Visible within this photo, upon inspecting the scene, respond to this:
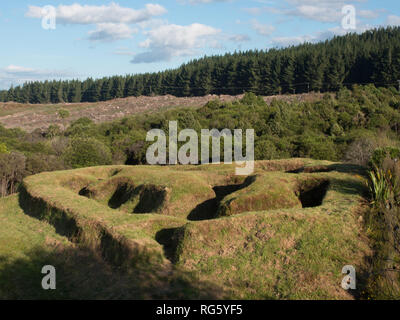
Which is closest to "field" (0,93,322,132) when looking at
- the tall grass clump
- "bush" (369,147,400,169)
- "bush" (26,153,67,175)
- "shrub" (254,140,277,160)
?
"shrub" (254,140,277,160)

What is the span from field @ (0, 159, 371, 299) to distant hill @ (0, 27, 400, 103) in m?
62.6

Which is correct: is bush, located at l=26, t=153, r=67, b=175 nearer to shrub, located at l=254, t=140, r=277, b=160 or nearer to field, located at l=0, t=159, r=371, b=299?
field, located at l=0, t=159, r=371, b=299

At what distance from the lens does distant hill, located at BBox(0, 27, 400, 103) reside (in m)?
75.7

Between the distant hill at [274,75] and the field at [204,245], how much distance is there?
6259 centimetres

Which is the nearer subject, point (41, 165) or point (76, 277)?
point (76, 277)

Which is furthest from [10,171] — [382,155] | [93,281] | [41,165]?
[382,155]

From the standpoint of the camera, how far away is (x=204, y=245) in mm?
10633

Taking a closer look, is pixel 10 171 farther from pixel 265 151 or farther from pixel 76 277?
pixel 76 277

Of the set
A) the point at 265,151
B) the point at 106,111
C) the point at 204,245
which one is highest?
the point at 106,111

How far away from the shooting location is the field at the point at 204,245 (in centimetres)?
937

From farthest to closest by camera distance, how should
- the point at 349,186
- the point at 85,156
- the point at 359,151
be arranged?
the point at 85,156, the point at 359,151, the point at 349,186

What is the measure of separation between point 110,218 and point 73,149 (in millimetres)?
22372

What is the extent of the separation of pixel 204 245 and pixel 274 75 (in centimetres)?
8037
